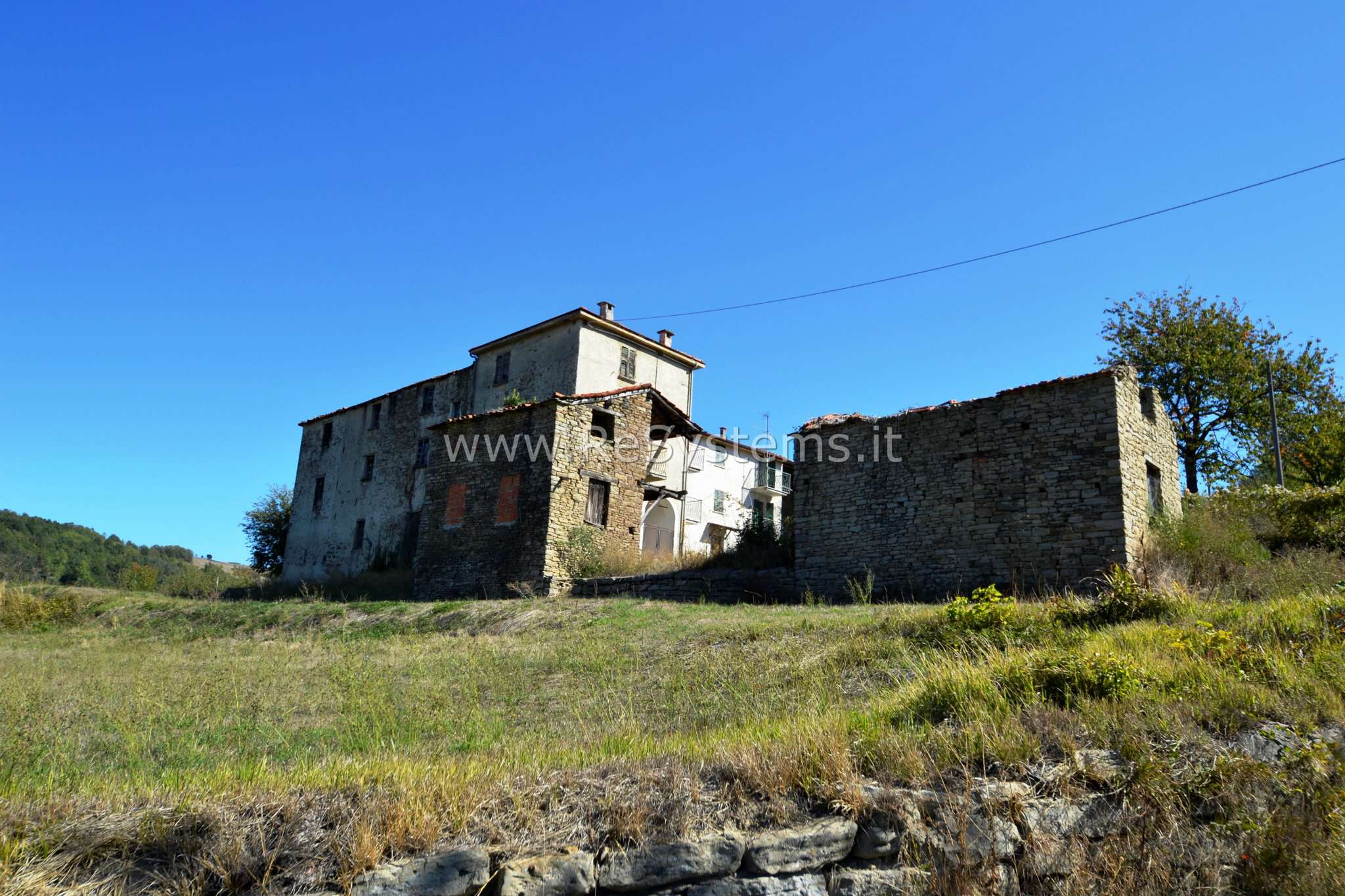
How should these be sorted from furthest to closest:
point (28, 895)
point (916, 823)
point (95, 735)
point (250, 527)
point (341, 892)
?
point (250, 527), point (95, 735), point (916, 823), point (341, 892), point (28, 895)

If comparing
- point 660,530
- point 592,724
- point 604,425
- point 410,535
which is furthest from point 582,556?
point 592,724

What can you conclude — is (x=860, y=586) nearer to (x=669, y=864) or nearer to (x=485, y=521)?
(x=485, y=521)

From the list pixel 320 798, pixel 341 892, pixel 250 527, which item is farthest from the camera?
pixel 250 527

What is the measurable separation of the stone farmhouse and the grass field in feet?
32.6

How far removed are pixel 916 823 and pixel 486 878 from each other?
2157 mm

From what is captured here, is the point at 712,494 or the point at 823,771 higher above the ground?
the point at 712,494

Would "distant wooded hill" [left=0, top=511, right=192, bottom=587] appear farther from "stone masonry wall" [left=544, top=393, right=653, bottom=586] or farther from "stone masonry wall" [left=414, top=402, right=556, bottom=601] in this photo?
"stone masonry wall" [left=544, top=393, right=653, bottom=586]

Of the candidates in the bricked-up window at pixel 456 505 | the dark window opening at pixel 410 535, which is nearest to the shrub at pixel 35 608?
the dark window opening at pixel 410 535

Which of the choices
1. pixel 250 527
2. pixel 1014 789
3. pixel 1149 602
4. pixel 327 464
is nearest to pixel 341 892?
pixel 1014 789

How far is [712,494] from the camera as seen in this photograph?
3006cm

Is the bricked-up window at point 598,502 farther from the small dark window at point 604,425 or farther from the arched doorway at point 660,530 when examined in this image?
the arched doorway at point 660,530

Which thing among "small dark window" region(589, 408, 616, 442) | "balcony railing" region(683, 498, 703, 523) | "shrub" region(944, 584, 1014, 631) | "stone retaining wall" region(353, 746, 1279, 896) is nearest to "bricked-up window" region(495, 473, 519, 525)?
"small dark window" region(589, 408, 616, 442)

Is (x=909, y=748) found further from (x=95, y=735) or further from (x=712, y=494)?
(x=712, y=494)

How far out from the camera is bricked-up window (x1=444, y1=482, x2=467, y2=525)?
939 inches
